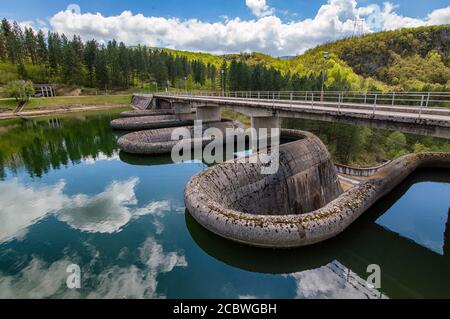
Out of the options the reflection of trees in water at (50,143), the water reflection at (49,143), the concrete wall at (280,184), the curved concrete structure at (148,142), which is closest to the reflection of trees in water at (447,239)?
the concrete wall at (280,184)

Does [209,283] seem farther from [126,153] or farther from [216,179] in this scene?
[126,153]

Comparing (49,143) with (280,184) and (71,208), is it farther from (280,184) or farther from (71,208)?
(280,184)

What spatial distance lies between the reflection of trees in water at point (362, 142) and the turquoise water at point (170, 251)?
61.8 ft

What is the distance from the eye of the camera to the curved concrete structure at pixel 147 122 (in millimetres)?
44156

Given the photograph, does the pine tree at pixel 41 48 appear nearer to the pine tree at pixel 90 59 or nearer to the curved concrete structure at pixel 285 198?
the pine tree at pixel 90 59

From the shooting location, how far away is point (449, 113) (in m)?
13.6

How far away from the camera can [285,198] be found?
703 inches

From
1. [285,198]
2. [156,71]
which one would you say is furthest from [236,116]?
[156,71]

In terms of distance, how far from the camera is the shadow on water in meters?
11.1

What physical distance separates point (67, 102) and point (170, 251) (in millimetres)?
76324

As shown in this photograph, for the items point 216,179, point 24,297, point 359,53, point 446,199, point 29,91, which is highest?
point 359,53

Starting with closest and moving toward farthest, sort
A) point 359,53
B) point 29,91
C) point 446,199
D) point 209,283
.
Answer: point 209,283
point 446,199
point 29,91
point 359,53

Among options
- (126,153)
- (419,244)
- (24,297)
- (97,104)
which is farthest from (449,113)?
(97,104)

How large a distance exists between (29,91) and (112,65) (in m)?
30.9
